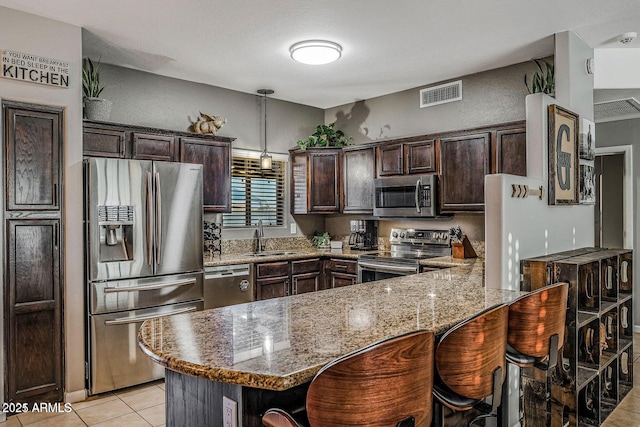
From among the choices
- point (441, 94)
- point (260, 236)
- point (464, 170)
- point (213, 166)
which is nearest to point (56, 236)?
point (213, 166)

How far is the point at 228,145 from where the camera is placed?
471 cm

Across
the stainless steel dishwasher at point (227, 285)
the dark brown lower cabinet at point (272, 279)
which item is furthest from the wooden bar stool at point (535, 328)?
the dark brown lower cabinet at point (272, 279)

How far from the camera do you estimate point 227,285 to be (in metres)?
4.27

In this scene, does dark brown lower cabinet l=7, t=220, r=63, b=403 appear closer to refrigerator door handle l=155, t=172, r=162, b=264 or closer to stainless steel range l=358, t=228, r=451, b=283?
refrigerator door handle l=155, t=172, r=162, b=264

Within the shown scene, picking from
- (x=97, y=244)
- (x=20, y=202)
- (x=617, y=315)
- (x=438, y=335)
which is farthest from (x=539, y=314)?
(x=20, y=202)

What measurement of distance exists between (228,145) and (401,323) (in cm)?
339

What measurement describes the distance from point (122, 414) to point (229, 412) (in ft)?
7.19

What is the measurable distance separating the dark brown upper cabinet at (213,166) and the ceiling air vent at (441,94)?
7.40 ft

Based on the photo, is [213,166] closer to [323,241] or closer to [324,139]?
[324,139]

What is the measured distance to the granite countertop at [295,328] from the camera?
129 centimetres

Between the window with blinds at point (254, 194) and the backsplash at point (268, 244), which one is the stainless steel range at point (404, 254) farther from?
the window with blinds at point (254, 194)

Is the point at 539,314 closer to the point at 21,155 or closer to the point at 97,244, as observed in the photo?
the point at 97,244

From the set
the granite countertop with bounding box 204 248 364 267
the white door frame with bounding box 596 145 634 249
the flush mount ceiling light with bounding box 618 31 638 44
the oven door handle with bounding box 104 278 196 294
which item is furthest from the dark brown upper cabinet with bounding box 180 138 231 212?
the white door frame with bounding box 596 145 634 249

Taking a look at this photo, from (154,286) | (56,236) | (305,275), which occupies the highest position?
(56,236)
